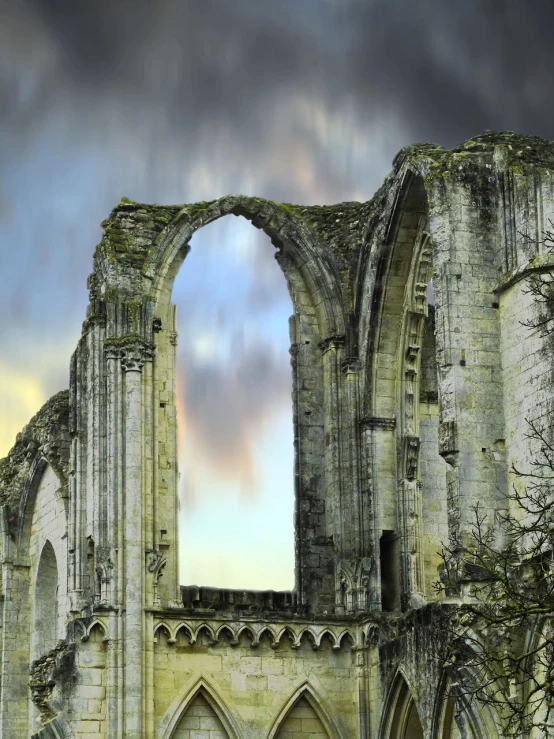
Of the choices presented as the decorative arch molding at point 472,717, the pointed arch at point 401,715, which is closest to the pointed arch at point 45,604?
the pointed arch at point 401,715

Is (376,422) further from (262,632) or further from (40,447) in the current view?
(40,447)

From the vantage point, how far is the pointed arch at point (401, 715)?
79.4ft

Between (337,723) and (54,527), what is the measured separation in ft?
25.5

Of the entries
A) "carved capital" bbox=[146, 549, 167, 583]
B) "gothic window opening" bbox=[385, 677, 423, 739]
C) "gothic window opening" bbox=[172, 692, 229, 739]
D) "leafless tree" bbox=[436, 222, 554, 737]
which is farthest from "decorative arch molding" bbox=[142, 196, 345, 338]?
"gothic window opening" bbox=[172, 692, 229, 739]

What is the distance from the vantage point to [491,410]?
22609 mm

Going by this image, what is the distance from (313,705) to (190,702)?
1642mm

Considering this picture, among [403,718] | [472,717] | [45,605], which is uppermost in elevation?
[45,605]

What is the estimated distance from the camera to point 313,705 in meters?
25.1

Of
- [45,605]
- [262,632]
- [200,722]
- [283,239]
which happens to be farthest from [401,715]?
[45,605]

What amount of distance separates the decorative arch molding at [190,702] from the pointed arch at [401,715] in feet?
6.15

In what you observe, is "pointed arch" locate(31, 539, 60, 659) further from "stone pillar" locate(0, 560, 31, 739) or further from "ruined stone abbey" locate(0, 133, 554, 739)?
"ruined stone abbey" locate(0, 133, 554, 739)

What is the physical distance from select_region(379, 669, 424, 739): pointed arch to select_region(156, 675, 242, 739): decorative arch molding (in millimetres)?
1875

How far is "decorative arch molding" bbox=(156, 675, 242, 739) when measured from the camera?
24188 millimetres

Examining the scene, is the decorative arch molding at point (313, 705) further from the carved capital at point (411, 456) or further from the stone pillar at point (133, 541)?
the carved capital at point (411, 456)
